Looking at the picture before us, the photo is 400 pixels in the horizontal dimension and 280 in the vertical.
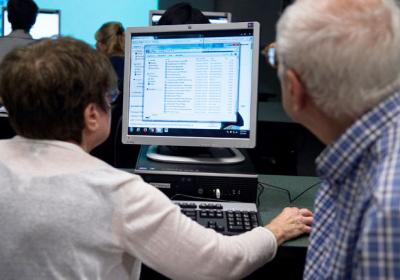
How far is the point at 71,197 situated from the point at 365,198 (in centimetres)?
51

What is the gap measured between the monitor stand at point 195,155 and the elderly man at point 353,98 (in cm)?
74

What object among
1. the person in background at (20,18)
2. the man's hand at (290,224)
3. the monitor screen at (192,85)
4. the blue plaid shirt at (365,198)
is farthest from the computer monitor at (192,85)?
the person in background at (20,18)

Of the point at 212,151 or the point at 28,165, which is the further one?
the point at 212,151

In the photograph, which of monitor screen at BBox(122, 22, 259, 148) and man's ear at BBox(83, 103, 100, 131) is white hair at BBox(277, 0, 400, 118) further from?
monitor screen at BBox(122, 22, 259, 148)

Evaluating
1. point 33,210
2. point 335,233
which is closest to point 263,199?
point 335,233

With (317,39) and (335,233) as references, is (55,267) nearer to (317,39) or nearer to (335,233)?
(335,233)

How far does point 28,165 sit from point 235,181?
0.67 metres

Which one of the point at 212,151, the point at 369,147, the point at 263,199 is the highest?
the point at 369,147

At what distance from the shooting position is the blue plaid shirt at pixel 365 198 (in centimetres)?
66

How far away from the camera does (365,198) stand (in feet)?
2.33

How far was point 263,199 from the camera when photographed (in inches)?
61.3

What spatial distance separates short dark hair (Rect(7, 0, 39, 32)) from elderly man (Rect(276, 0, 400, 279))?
268cm

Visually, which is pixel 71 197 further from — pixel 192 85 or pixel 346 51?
pixel 192 85

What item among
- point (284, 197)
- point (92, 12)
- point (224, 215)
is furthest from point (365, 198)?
point (92, 12)
